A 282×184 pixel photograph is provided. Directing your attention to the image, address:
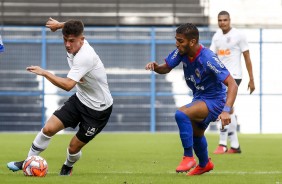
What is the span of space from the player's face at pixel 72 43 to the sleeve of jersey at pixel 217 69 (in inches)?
54.0

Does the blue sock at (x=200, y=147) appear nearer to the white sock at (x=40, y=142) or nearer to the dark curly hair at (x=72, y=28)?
the white sock at (x=40, y=142)

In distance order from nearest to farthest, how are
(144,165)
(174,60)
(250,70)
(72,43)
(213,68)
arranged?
(72,43)
(213,68)
(174,60)
(144,165)
(250,70)

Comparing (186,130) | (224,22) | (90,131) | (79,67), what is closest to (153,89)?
(224,22)

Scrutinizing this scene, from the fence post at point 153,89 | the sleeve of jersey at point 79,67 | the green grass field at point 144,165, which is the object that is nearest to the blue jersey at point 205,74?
the green grass field at point 144,165

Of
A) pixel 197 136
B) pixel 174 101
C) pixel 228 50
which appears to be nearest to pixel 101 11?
pixel 174 101

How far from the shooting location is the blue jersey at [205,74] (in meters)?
9.15

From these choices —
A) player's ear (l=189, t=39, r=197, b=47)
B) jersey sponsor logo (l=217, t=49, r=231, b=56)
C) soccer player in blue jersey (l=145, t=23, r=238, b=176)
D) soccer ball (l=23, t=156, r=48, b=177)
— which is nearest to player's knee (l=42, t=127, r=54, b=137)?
soccer ball (l=23, t=156, r=48, b=177)

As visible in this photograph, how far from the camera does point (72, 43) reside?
9.02 meters

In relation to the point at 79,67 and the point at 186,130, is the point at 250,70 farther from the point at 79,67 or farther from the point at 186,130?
the point at 79,67

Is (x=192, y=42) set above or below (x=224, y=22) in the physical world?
below

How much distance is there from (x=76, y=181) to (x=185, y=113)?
141 centimetres

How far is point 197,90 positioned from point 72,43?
59.0 inches

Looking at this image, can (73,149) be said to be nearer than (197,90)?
Yes

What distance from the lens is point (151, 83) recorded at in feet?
82.2
